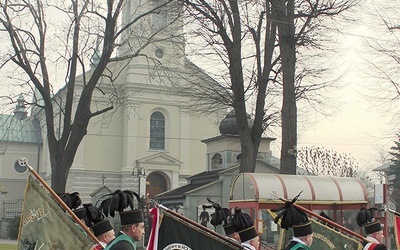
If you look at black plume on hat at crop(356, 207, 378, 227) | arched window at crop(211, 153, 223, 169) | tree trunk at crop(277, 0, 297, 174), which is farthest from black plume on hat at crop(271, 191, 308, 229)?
arched window at crop(211, 153, 223, 169)

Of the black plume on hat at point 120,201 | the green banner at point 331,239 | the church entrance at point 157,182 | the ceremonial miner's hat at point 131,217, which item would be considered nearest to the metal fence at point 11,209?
the church entrance at point 157,182

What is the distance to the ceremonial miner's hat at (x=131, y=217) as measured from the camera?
19.8 feet

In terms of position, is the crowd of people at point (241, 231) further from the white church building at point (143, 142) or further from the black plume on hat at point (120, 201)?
the white church building at point (143, 142)

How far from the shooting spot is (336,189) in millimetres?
16391

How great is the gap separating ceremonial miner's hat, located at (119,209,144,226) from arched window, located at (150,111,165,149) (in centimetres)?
4653

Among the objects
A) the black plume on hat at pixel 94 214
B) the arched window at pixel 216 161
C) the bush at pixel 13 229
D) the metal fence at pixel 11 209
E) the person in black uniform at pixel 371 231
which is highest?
the arched window at pixel 216 161

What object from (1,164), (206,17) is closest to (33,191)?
(206,17)

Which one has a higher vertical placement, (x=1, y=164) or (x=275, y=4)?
(x=275, y=4)

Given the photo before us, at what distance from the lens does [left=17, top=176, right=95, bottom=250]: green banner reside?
22.1 feet

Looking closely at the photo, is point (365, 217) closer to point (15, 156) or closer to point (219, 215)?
point (219, 215)

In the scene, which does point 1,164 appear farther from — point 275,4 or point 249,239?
point 249,239

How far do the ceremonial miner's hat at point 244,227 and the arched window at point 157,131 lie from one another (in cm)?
4538

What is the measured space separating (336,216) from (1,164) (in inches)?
1917

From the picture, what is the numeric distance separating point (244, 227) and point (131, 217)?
1.68m
